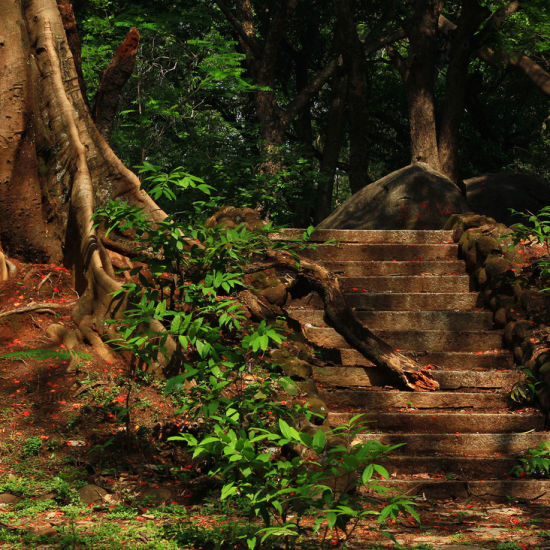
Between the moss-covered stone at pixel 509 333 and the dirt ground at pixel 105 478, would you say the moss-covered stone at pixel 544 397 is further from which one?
the dirt ground at pixel 105 478

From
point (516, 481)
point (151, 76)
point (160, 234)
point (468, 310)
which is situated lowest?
point (516, 481)

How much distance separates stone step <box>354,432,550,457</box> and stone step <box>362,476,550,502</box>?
584 mm

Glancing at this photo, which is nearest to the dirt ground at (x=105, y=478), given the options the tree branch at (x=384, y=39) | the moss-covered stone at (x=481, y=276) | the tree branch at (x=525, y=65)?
the moss-covered stone at (x=481, y=276)

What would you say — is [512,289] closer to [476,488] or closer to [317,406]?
[476,488]

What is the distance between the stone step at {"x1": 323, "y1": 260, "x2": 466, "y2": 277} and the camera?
A: 9.28m

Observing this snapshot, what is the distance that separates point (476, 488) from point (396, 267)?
13.1ft

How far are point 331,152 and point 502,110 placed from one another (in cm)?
687

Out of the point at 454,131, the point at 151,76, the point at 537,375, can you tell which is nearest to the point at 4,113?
the point at 537,375

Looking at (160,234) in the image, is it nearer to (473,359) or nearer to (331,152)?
(473,359)

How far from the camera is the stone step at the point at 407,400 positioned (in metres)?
7.02

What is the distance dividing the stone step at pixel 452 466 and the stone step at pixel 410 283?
310 centimetres

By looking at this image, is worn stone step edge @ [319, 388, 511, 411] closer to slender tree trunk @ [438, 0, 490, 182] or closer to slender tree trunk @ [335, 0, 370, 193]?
slender tree trunk @ [438, 0, 490, 182]

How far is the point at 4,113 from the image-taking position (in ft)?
25.6

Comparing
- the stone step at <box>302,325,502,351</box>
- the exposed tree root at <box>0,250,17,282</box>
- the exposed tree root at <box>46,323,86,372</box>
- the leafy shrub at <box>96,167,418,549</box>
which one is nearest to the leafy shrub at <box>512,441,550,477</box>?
the leafy shrub at <box>96,167,418,549</box>
